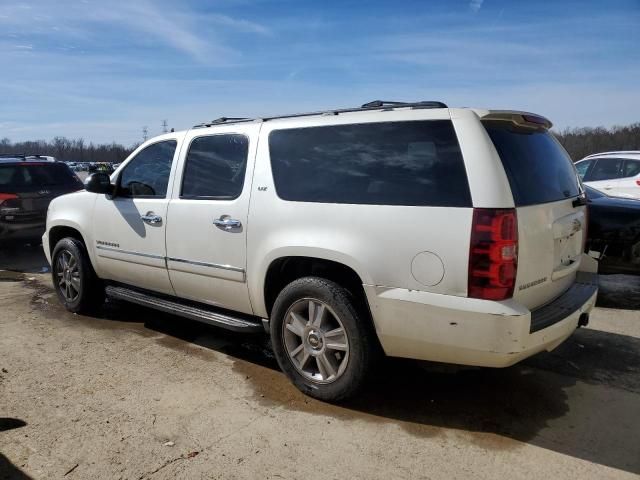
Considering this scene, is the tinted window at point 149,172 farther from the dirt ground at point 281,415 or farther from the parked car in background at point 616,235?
the parked car in background at point 616,235

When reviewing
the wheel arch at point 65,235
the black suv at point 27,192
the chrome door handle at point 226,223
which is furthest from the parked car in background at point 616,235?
the black suv at point 27,192

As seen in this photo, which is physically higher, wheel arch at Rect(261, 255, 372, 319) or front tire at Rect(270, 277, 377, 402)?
wheel arch at Rect(261, 255, 372, 319)

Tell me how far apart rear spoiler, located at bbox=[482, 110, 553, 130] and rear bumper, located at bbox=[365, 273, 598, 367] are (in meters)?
1.12

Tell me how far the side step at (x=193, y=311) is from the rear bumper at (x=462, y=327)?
4.01ft

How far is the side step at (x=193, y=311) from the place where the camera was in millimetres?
4059

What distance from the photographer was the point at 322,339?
3.55 meters

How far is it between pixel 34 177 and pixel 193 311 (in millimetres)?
6253

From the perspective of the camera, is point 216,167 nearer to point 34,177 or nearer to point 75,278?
point 75,278

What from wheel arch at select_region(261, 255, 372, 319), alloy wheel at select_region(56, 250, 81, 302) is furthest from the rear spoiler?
alloy wheel at select_region(56, 250, 81, 302)

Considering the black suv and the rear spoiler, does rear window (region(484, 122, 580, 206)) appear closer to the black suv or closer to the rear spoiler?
the rear spoiler

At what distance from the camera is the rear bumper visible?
2.87 metres

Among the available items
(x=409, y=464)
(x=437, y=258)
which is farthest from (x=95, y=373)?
(x=437, y=258)

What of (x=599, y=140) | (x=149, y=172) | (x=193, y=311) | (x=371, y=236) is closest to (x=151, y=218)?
(x=149, y=172)

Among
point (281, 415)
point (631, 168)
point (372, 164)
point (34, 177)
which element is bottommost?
point (281, 415)
